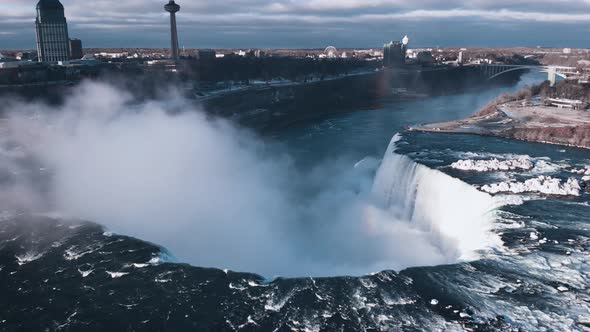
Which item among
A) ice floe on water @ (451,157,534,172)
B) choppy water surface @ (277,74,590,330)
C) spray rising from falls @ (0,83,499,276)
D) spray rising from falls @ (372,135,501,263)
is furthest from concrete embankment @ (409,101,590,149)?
spray rising from falls @ (372,135,501,263)

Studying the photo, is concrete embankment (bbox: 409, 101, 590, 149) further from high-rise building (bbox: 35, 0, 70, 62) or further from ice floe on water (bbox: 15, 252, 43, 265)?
high-rise building (bbox: 35, 0, 70, 62)

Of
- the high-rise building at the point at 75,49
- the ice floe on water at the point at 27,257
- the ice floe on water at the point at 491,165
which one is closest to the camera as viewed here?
the ice floe on water at the point at 27,257

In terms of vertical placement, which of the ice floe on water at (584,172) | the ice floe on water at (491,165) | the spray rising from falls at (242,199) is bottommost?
the spray rising from falls at (242,199)

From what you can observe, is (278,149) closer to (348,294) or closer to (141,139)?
(141,139)

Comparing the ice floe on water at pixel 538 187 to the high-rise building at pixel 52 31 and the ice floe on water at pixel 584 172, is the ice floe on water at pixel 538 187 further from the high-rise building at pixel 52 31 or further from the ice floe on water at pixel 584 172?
the high-rise building at pixel 52 31

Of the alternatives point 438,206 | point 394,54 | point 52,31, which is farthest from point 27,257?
point 394,54

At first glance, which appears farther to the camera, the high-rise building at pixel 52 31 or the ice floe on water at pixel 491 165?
the high-rise building at pixel 52 31

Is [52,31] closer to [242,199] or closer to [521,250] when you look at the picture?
[242,199]

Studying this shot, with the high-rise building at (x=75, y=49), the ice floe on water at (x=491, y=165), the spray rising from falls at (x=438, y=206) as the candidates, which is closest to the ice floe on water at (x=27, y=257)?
the spray rising from falls at (x=438, y=206)
